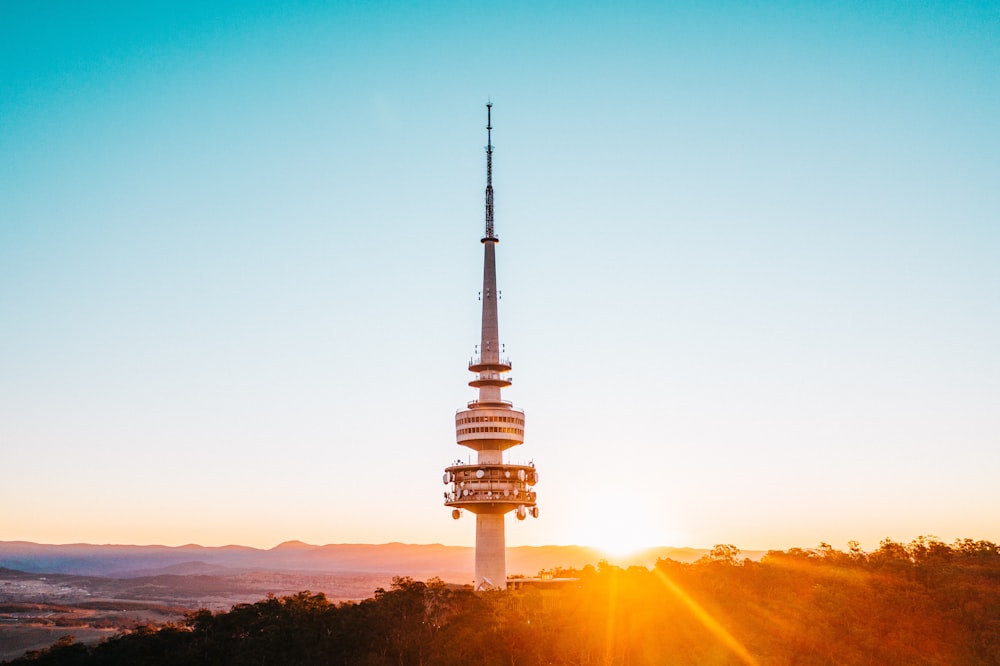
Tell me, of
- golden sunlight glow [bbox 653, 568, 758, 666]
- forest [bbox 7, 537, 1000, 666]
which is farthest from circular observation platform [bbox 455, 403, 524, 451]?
golden sunlight glow [bbox 653, 568, 758, 666]

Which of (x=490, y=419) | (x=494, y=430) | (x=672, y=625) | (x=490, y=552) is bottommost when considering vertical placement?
(x=672, y=625)

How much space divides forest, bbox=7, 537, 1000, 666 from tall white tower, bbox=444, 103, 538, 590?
18.6 meters

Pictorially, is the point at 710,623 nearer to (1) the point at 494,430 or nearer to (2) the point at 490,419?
(1) the point at 494,430

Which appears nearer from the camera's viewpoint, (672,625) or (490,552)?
(672,625)

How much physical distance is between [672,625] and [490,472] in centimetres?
3578

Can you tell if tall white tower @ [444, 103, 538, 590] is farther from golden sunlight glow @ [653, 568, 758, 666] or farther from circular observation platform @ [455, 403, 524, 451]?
golden sunlight glow @ [653, 568, 758, 666]

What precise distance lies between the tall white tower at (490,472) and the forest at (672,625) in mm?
18649

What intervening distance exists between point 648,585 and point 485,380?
111 ft

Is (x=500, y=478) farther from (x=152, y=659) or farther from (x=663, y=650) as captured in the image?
(x=152, y=659)

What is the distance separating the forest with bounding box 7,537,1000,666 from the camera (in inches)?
2463

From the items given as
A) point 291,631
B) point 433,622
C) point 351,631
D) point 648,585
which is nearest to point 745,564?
point 648,585

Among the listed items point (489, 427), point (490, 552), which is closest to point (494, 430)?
point (489, 427)

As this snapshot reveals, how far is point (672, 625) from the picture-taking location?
68.4 metres

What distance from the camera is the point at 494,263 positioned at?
109688 millimetres
